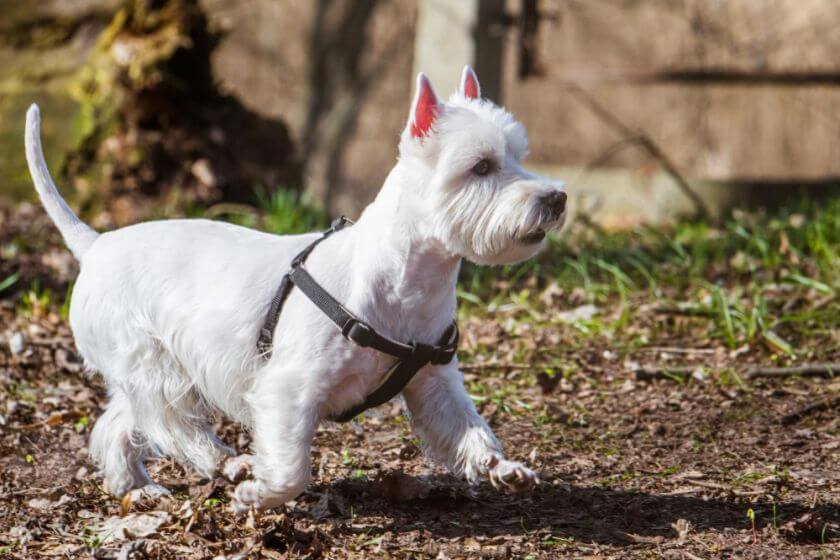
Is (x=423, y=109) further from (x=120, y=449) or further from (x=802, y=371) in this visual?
(x=802, y=371)

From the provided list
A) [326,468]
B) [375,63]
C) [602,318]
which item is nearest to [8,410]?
[326,468]

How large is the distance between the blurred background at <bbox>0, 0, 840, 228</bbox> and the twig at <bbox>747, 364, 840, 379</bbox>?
2857mm

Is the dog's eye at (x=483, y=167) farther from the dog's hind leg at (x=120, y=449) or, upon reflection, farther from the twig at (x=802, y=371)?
the twig at (x=802, y=371)

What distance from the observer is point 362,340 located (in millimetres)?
Result: 3178

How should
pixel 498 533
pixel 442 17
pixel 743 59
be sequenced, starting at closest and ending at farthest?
pixel 498 533 < pixel 442 17 < pixel 743 59

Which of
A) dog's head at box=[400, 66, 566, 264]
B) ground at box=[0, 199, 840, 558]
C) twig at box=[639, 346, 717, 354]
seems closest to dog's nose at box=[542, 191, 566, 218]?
dog's head at box=[400, 66, 566, 264]

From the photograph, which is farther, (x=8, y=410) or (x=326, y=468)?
(x=8, y=410)

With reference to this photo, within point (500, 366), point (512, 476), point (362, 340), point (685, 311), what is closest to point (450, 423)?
point (512, 476)

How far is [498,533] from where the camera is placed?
3.39 metres

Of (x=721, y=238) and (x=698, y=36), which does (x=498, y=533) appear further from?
(x=698, y=36)

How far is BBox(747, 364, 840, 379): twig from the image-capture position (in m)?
4.69

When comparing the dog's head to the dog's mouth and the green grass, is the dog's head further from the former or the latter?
the green grass

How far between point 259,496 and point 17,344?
2.47 m

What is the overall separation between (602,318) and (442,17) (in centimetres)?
288
